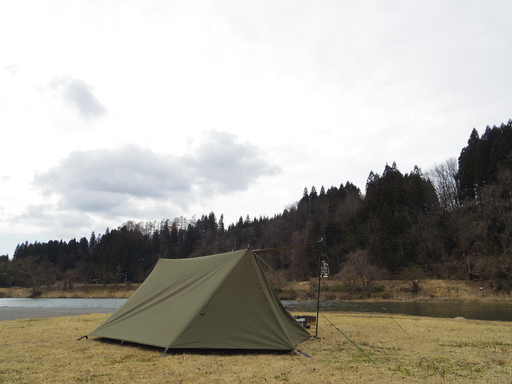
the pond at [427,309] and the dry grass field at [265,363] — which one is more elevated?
the dry grass field at [265,363]

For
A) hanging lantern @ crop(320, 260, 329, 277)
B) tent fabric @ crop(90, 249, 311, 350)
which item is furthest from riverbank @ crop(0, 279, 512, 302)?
tent fabric @ crop(90, 249, 311, 350)

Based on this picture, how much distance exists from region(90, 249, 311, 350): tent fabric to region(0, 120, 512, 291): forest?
1436 inches

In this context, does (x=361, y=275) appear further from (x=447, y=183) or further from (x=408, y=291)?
(x=447, y=183)

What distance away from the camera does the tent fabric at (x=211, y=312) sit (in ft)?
26.0

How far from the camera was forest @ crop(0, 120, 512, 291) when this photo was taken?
45.9 meters

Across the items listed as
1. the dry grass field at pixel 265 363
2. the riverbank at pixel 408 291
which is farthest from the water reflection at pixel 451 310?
the dry grass field at pixel 265 363

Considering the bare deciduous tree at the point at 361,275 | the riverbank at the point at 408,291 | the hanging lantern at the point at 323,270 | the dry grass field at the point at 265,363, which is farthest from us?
the bare deciduous tree at the point at 361,275

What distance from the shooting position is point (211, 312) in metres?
8.18

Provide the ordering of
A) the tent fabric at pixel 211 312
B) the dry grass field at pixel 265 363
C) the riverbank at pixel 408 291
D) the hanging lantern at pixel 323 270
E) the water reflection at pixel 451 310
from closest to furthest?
the dry grass field at pixel 265 363
the tent fabric at pixel 211 312
the hanging lantern at pixel 323 270
the water reflection at pixel 451 310
the riverbank at pixel 408 291

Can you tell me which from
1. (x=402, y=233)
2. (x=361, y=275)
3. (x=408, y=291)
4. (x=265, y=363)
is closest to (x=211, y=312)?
(x=265, y=363)

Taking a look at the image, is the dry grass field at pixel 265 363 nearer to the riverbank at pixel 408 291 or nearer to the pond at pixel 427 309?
the pond at pixel 427 309

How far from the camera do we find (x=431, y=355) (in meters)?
7.87

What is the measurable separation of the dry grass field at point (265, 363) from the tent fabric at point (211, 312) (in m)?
0.28

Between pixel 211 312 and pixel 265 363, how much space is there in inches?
74.6
